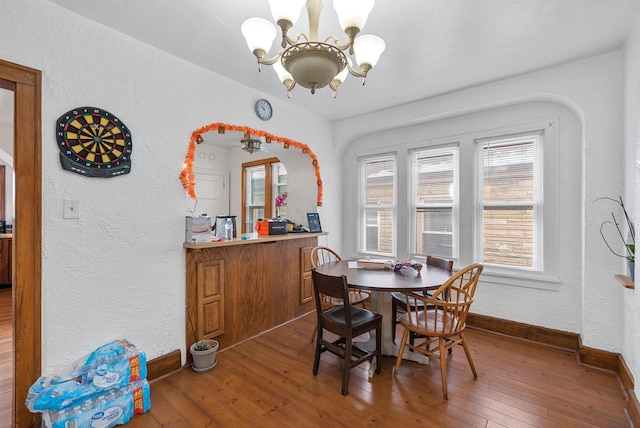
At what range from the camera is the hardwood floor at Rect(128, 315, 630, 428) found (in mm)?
1816

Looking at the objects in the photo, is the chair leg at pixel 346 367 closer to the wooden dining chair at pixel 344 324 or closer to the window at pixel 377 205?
the wooden dining chair at pixel 344 324

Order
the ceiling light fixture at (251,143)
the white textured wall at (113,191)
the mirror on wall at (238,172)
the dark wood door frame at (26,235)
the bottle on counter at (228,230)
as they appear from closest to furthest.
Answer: the dark wood door frame at (26,235)
the white textured wall at (113,191)
the bottle on counter at (228,230)
the ceiling light fixture at (251,143)
the mirror on wall at (238,172)

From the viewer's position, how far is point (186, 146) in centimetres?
249

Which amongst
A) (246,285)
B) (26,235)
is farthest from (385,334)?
(26,235)

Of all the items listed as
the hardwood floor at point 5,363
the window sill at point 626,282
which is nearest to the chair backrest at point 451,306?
Answer: the window sill at point 626,282

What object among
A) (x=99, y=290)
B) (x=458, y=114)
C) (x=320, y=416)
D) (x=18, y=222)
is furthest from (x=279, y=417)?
(x=458, y=114)

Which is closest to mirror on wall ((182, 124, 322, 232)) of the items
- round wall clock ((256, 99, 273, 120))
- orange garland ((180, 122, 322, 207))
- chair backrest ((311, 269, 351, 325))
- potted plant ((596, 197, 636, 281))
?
orange garland ((180, 122, 322, 207))

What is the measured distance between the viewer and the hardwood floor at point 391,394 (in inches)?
71.5

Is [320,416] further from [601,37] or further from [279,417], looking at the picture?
[601,37]

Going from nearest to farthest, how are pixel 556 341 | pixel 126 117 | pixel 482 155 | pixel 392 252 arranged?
1. pixel 126 117
2. pixel 556 341
3. pixel 482 155
4. pixel 392 252

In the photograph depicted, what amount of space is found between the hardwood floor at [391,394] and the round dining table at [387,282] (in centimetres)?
14

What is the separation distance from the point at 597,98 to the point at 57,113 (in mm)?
4094

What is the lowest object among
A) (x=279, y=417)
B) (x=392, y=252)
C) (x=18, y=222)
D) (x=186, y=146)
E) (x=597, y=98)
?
(x=279, y=417)

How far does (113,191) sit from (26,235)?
53 centimetres
